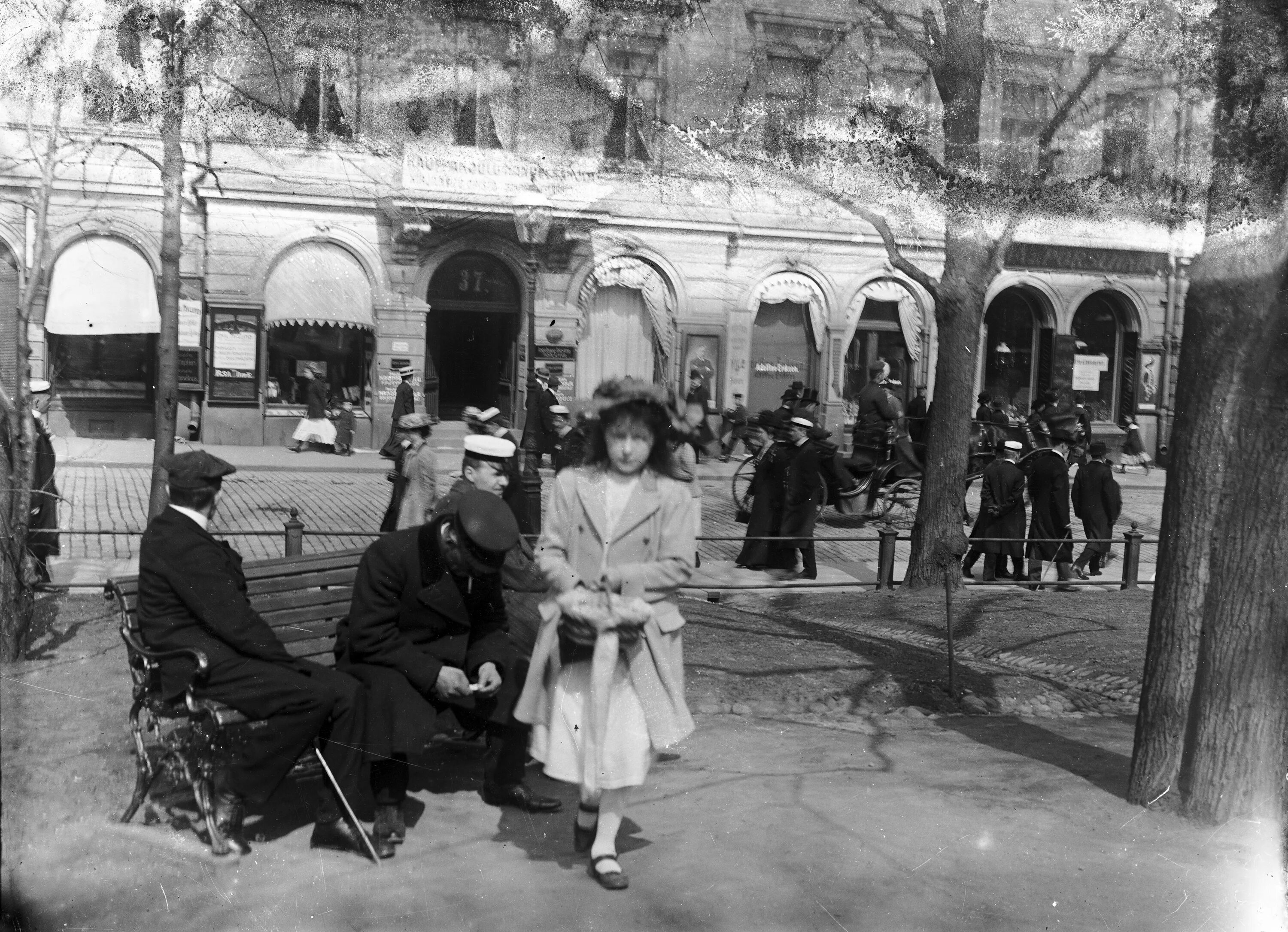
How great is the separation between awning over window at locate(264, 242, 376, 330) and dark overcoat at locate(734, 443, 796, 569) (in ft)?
14.3

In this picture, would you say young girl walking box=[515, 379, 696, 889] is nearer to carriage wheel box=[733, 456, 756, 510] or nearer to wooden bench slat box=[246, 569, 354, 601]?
wooden bench slat box=[246, 569, 354, 601]

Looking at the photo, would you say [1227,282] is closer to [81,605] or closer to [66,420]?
[66,420]

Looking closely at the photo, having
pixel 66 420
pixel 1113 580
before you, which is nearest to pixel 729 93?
pixel 66 420

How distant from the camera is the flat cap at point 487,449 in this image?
5.60 meters

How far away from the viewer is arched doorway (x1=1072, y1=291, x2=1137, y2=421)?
771 cm

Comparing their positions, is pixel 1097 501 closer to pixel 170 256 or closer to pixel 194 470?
pixel 170 256

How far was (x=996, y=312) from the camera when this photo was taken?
8898 millimetres

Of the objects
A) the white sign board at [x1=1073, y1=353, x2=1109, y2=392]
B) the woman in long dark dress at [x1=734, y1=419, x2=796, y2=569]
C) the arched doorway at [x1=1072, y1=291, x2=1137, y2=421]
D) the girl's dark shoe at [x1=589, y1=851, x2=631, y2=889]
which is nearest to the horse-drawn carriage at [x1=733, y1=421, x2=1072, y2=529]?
the woman in long dark dress at [x1=734, y1=419, x2=796, y2=569]

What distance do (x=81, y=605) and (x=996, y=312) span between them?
21.4ft

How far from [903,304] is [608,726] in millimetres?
5217

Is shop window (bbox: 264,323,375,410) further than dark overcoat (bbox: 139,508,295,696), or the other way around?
shop window (bbox: 264,323,375,410)

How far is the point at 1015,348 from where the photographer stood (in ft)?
29.5

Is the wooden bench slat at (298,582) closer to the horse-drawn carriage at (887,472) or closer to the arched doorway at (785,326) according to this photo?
the arched doorway at (785,326)

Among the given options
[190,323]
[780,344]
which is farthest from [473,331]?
[780,344]
